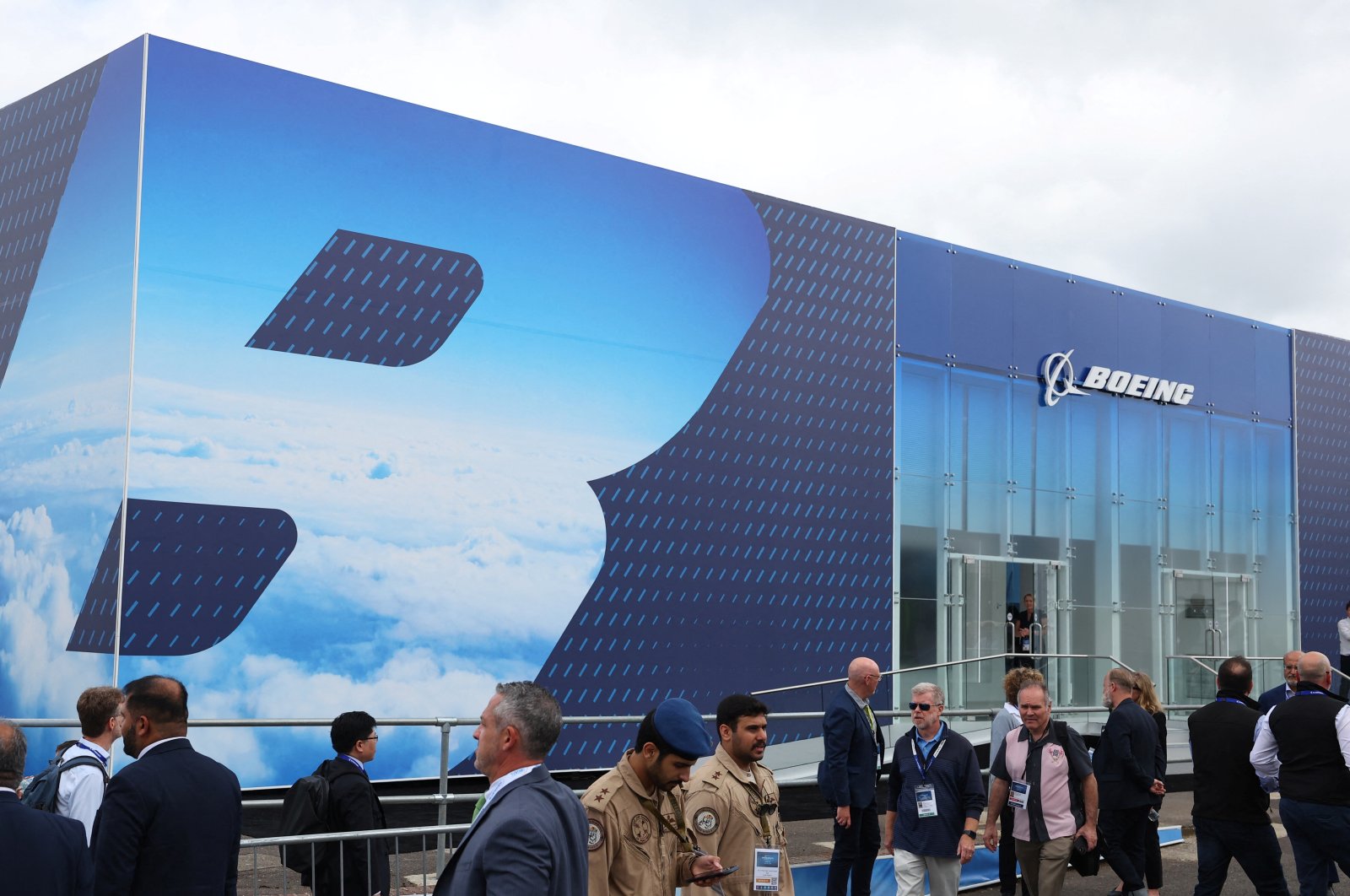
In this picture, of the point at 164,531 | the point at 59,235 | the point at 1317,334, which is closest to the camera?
the point at 164,531

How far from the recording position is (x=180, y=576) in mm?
12469

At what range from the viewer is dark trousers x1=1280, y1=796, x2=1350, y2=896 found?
8.16 meters

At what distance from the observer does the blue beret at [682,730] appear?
442 cm

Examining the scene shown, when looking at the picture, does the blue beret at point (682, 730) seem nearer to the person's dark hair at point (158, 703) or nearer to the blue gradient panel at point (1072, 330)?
the person's dark hair at point (158, 703)

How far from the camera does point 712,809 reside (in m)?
5.38

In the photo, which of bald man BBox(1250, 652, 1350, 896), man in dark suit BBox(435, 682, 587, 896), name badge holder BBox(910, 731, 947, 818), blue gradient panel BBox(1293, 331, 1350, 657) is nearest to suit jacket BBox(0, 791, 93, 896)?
man in dark suit BBox(435, 682, 587, 896)

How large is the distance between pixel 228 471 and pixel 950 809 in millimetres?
7799

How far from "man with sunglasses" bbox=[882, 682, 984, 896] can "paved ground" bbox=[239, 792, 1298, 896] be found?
2096mm

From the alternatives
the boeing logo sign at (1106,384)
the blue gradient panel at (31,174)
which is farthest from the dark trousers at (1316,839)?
the boeing logo sign at (1106,384)

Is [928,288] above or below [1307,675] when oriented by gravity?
above

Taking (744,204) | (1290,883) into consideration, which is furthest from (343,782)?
(744,204)

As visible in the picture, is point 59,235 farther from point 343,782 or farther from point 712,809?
point 712,809

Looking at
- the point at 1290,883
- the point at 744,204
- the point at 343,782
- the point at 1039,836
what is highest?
the point at 744,204

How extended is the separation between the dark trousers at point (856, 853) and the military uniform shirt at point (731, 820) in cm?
331
